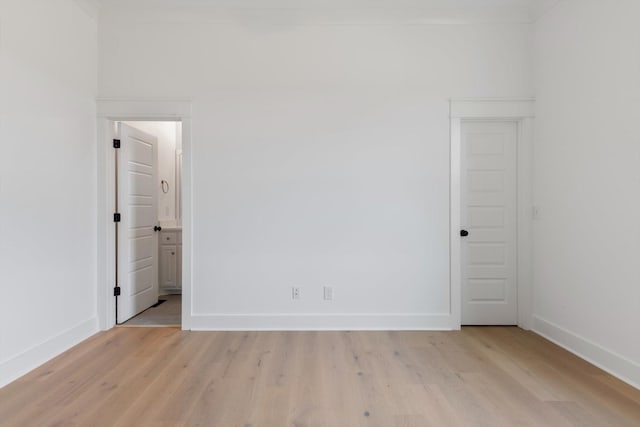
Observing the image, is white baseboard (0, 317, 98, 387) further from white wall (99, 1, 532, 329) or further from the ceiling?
the ceiling

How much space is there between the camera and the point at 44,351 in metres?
2.53

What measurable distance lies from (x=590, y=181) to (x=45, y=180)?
14.2ft

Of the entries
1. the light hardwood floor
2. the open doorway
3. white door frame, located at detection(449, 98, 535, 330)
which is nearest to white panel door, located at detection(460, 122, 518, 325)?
white door frame, located at detection(449, 98, 535, 330)

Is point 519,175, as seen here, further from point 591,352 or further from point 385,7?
point 385,7

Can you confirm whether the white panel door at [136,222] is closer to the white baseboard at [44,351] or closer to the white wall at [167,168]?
the white baseboard at [44,351]

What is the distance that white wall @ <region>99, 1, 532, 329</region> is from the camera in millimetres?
3188

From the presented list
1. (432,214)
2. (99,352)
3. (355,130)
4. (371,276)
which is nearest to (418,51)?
(355,130)

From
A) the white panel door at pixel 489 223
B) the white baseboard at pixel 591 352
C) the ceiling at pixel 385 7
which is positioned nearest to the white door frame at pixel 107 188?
the ceiling at pixel 385 7

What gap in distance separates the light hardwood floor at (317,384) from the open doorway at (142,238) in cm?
58

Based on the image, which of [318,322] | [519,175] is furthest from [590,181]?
[318,322]

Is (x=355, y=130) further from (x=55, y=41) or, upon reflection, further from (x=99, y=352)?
(x=99, y=352)

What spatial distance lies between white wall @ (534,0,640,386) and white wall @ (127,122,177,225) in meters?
4.68

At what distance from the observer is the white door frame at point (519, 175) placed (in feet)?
10.5

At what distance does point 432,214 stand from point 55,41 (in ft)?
12.0
